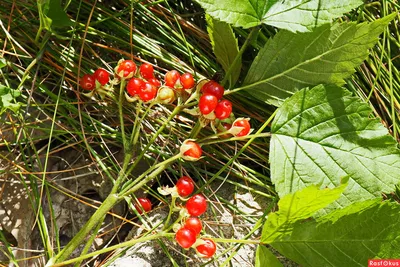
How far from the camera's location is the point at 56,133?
149 centimetres

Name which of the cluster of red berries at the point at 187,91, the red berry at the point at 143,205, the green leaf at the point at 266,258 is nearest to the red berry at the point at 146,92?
the cluster of red berries at the point at 187,91

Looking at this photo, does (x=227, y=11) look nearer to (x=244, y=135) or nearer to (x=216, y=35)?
(x=216, y=35)

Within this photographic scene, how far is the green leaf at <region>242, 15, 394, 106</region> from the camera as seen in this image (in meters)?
1.29

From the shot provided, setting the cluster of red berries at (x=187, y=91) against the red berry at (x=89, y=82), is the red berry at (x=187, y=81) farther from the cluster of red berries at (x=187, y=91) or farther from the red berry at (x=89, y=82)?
the red berry at (x=89, y=82)

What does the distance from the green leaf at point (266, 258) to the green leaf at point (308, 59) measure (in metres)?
0.40

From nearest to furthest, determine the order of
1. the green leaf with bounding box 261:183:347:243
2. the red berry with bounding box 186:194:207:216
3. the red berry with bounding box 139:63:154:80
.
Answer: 1. the green leaf with bounding box 261:183:347:243
2. the red berry with bounding box 186:194:207:216
3. the red berry with bounding box 139:63:154:80

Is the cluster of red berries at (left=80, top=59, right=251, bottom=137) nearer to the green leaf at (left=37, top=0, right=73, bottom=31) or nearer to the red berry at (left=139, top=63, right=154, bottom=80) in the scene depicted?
the red berry at (left=139, top=63, right=154, bottom=80)

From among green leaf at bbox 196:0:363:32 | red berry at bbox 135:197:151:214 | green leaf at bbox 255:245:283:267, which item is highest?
green leaf at bbox 196:0:363:32

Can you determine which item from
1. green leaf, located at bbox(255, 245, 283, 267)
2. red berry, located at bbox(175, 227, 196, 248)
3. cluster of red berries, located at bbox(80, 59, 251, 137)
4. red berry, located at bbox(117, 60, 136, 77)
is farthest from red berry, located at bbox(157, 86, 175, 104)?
green leaf, located at bbox(255, 245, 283, 267)

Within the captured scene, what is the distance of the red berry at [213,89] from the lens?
1.25 meters

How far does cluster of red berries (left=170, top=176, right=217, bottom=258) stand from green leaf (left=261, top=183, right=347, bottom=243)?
0.51 ft

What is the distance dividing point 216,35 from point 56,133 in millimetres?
558

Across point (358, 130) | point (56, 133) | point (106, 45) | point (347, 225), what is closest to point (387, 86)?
point (358, 130)

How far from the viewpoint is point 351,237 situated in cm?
127
